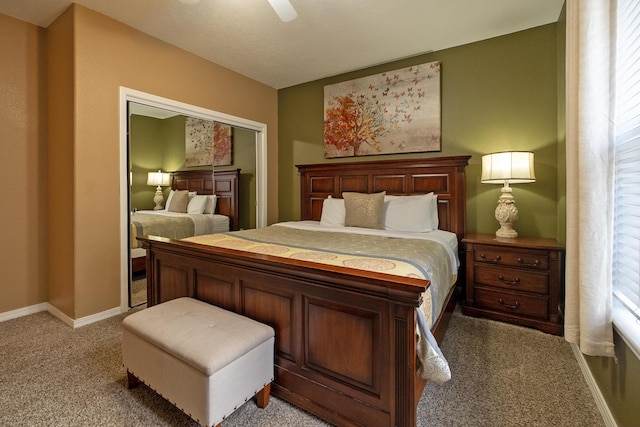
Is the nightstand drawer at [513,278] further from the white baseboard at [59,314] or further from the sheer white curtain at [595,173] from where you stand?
the white baseboard at [59,314]

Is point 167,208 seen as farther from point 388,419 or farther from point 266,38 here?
point 388,419

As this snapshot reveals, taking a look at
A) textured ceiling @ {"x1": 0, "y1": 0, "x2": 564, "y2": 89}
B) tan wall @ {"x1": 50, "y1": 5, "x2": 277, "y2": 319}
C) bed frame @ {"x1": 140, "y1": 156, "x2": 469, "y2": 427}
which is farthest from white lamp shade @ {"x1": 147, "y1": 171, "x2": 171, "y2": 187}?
textured ceiling @ {"x1": 0, "y1": 0, "x2": 564, "y2": 89}

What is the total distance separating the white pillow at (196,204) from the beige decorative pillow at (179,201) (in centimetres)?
5

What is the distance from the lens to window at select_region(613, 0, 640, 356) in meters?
1.31

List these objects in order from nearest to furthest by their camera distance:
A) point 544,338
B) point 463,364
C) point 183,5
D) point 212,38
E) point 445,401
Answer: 1. point 445,401
2. point 463,364
3. point 544,338
4. point 183,5
5. point 212,38

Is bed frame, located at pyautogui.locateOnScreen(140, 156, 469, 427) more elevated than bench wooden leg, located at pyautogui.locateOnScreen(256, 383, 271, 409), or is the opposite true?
bed frame, located at pyautogui.locateOnScreen(140, 156, 469, 427)

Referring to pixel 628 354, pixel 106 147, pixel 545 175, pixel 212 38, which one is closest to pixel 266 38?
pixel 212 38

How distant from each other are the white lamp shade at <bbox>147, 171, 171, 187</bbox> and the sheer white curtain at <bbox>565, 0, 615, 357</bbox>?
348cm

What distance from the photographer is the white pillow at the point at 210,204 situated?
3683 mm

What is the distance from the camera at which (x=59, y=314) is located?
2.75 metres

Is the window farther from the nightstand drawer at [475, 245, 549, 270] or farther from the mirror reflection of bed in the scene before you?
the mirror reflection of bed

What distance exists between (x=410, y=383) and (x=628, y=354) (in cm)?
96

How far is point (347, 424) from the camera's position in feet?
4.60

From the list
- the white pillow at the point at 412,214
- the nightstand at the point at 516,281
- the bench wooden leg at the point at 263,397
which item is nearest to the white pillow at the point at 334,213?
the white pillow at the point at 412,214
